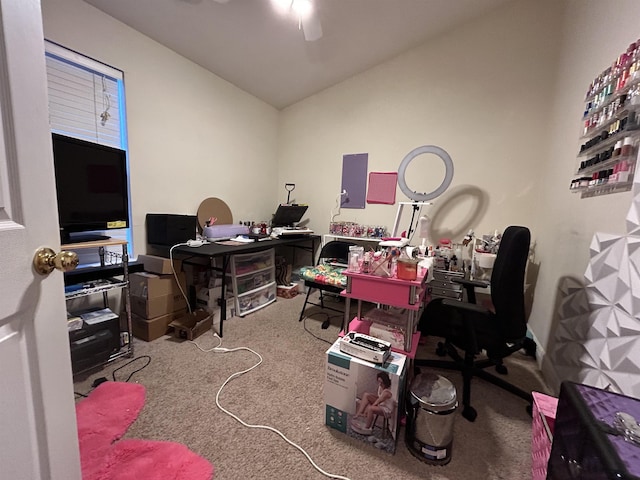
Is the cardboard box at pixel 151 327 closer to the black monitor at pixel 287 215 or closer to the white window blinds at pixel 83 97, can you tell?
the white window blinds at pixel 83 97

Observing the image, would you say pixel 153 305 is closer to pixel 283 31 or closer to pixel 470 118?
pixel 283 31

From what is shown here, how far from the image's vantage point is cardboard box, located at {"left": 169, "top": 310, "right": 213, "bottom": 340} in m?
2.18

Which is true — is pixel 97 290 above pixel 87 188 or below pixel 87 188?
below

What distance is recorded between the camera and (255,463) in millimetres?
1181

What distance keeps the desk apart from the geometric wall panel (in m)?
0.80

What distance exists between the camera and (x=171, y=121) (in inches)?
97.3

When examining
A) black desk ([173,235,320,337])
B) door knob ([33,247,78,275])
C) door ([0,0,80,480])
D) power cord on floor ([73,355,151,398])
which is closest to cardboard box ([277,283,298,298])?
black desk ([173,235,320,337])

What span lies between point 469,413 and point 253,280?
2.21 metres

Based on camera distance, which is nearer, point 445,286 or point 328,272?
point 445,286

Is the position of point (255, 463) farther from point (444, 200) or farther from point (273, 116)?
point (273, 116)

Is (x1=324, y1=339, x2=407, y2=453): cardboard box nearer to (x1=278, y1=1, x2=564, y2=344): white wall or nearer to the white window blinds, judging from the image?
(x1=278, y1=1, x2=564, y2=344): white wall

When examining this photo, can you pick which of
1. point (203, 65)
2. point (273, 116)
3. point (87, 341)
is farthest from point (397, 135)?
point (87, 341)

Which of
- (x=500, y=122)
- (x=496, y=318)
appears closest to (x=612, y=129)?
(x=496, y=318)

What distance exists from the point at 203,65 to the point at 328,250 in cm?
232
